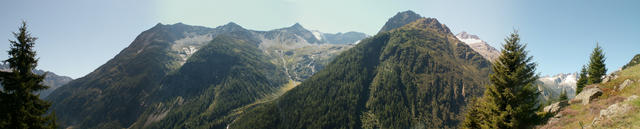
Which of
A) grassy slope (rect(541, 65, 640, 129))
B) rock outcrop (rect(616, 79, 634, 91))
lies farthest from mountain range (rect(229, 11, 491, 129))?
grassy slope (rect(541, 65, 640, 129))

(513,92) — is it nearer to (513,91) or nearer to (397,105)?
(513,91)

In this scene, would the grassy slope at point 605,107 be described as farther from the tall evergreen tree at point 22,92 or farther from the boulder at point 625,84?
the tall evergreen tree at point 22,92

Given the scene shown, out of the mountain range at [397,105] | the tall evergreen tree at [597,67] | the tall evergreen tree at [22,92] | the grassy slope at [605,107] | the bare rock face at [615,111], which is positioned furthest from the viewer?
the mountain range at [397,105]

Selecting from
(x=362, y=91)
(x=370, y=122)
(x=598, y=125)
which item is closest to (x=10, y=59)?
(x=598, y=125)

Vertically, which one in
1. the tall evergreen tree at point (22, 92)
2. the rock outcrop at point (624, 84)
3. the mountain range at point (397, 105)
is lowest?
the mountain range at point (397, 105)

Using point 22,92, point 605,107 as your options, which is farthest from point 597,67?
point 22,92

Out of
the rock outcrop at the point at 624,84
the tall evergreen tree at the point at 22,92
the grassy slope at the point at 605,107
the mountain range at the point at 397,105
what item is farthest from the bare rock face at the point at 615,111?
the mountain range at the point at 397,105
